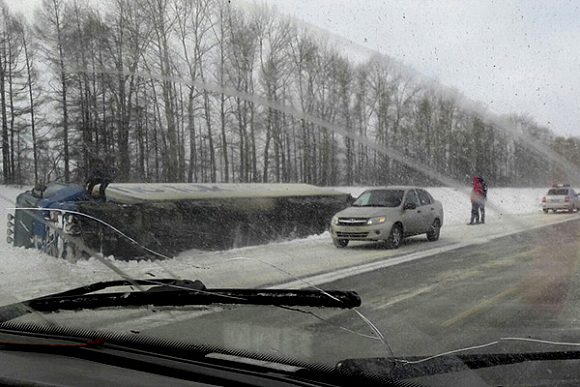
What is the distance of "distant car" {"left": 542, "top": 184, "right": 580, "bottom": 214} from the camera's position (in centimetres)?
262

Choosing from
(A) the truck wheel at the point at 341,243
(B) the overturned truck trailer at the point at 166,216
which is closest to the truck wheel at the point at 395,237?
(A) the truck wheel at the point at 341,243

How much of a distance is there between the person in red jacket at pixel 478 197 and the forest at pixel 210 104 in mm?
47

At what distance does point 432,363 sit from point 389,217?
1373 millimetres

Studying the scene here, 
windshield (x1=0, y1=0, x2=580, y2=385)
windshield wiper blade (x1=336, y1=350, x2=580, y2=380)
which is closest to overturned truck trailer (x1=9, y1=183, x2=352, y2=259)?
windshield (x1=0, y1=0, x2=580, y2=385)

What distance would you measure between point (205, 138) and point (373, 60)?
1088mm

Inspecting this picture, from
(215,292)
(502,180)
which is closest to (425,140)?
(502,180)

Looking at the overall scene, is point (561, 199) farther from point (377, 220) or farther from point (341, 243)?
point (341, 243)

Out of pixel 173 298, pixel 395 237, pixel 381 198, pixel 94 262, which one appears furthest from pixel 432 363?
pixel 94 262

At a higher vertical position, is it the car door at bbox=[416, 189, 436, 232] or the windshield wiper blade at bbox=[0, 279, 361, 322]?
the car door at bbox=[416, 189, 436, 232]

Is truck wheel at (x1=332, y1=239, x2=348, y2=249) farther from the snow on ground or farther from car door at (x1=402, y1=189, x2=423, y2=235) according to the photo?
car door at (x1=402, y1=189, x2=423, y2=235)

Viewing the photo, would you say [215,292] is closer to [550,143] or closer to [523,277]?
[523,277]

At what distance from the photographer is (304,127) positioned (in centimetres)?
316

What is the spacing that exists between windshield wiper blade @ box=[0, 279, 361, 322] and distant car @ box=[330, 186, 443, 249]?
0.78m

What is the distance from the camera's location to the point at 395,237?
3.30 meters
